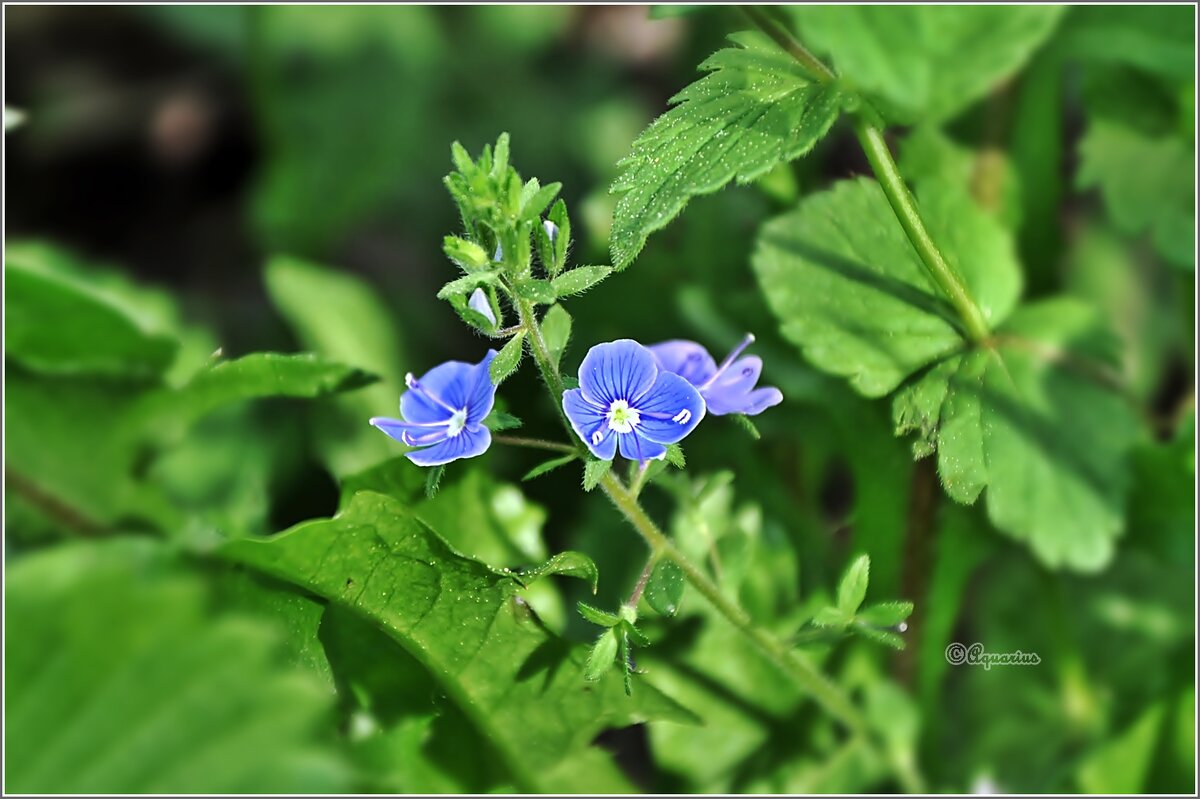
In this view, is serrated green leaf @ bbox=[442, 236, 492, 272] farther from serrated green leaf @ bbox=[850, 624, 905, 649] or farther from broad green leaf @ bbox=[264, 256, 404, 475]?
broad green leaf @ bbox=[264, 256, 404, 475]

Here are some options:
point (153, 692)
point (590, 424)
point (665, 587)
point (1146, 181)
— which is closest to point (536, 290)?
point (590, 424)

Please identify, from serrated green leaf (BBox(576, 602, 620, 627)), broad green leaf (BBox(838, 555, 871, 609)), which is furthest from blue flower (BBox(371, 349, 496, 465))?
broad green leaf (BBox(838, 555, 871, 609))

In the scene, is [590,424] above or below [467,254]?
below

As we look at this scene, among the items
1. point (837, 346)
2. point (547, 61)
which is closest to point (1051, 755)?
point (837, 346)

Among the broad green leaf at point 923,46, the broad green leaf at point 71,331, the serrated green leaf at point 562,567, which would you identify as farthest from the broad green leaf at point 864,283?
the broad green leaf at point 71,331

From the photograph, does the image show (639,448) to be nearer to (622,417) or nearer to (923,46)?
(622,417)
